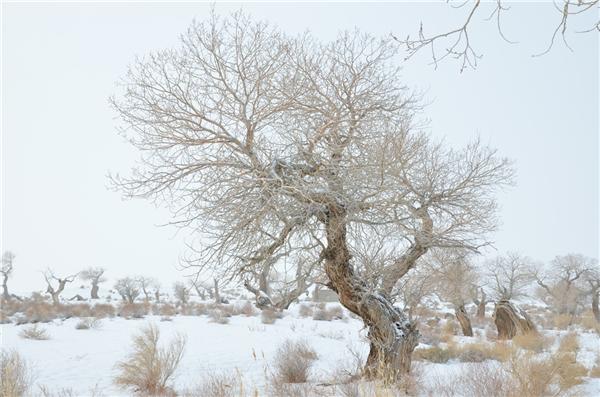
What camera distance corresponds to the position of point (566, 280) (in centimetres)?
4003

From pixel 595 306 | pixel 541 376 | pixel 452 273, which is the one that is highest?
pixel 452 273

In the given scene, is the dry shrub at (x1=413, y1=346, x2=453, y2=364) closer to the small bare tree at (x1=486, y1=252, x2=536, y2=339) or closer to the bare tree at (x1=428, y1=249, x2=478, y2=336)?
the bare tree at (x1=428, y1=249, x2=478, y2=336)

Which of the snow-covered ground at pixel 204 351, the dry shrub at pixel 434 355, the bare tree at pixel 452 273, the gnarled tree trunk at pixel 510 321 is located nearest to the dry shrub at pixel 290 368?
the snow-covered ground at pixel 204 351

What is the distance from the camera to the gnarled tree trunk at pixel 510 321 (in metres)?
19.0

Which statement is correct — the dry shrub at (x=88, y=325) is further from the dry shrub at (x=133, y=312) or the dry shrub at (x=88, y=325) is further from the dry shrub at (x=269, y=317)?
the dry shrub at (x=269, y=317)

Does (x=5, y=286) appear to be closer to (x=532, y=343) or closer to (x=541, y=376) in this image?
(x=532, y=343)

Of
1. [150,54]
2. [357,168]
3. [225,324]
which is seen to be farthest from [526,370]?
[225,324]

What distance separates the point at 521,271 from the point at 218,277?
125ft

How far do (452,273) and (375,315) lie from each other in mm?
6745

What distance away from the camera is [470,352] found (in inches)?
572

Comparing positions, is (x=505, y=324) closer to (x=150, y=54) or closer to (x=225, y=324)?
(x=225, y=324)

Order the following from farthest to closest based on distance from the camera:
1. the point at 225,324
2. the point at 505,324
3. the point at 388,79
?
the point at 225,324 → the point at 505,324 → the point at 388,79

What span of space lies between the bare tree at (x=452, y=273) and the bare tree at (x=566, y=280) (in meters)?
18.0

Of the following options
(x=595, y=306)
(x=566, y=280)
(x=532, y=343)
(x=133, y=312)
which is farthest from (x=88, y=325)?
(x=566, y=280)
